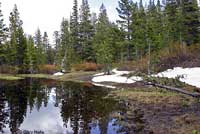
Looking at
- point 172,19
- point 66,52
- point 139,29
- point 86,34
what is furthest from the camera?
point 86,34

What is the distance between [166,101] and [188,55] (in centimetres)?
1932

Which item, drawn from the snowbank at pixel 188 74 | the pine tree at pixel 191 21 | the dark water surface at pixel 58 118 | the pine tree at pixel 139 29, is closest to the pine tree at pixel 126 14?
the pine tree at pixel 139 29

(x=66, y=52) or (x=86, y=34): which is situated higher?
(x=86, y=34)


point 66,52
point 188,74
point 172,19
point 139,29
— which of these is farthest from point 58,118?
point 66,52

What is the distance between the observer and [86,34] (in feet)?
248

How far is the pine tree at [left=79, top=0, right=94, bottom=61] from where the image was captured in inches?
2849

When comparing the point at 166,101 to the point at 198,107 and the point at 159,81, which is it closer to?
the point at 198,107

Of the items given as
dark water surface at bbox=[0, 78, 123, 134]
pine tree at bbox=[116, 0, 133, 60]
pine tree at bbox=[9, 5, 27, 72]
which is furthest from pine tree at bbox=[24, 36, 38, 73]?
dark water surface at bbox=[0, 78, 123, 134]

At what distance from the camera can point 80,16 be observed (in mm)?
79562

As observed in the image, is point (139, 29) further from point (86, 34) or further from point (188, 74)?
point (86, 34)

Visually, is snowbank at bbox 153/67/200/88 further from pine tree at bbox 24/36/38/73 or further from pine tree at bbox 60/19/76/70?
pine tree at bbox 24/36/38/73

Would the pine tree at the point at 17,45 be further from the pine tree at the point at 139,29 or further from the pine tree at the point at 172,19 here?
the pine tree at the point at 172,19

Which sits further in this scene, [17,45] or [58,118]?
[17,45]

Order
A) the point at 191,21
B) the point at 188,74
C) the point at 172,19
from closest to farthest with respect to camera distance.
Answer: the point at 188,74 → the point at 191,21 → the point at 172,19
